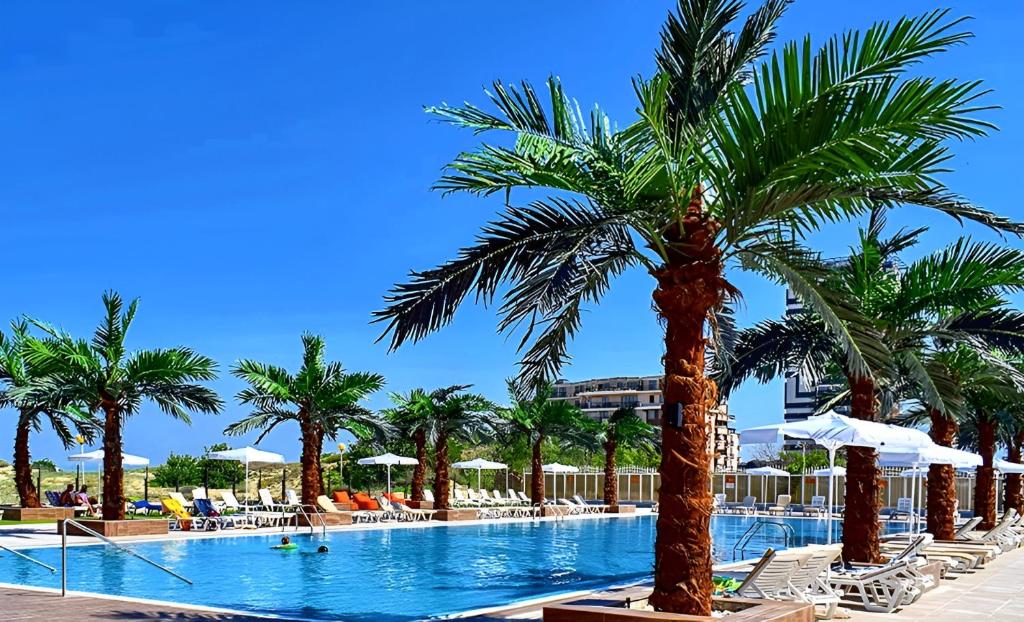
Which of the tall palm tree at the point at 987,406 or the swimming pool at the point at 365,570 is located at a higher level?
the tall palm tree at the point at 987,406

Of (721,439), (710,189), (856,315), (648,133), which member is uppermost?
(648,133)

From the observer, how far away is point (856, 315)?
1002 centimetres

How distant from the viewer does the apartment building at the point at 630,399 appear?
117 m

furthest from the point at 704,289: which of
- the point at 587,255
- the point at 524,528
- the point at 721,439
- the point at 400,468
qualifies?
the point at 721,439

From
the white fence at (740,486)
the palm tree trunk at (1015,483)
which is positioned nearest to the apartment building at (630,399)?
the white fence at (740,486)

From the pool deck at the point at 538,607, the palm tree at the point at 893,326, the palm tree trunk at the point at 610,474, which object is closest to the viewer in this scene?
the pool deck at the point at 538,607

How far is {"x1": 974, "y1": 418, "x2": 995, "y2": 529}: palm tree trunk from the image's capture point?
2552 cm

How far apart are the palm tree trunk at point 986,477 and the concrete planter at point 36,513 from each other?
77.0 feet

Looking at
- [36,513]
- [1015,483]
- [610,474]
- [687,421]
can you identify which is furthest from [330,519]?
[687,421]

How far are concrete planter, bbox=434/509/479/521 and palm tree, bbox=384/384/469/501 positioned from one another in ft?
6.27

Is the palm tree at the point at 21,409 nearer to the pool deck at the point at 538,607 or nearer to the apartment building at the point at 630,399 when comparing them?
the pool deck at the point at 538,607

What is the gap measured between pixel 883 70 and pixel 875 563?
971cm

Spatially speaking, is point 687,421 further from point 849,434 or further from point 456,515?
point 456,515

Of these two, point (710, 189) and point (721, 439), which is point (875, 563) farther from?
point (721, 439)
